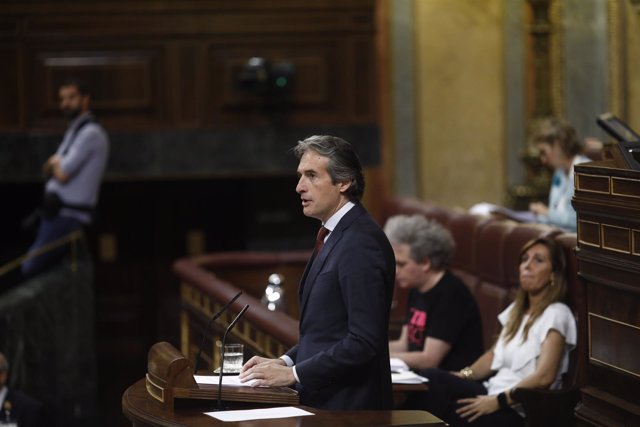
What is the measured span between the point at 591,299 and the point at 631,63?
4.77 meters

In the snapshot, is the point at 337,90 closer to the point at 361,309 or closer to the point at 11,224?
the point at 11,224

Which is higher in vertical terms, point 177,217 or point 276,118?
point 276,118

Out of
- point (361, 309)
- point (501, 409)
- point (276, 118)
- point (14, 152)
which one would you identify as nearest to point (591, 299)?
point (501, 409)

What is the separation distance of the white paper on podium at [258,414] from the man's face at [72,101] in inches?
190

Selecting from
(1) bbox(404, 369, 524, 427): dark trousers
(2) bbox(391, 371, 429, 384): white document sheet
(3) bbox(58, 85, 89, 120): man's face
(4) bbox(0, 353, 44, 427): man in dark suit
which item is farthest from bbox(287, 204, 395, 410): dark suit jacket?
(3) bbox(58, 85, 89, 120): man's face

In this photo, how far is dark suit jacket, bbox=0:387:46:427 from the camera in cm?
595

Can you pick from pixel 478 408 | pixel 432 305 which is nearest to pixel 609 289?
pixel 478 408

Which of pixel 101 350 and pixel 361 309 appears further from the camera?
pixel 101 350

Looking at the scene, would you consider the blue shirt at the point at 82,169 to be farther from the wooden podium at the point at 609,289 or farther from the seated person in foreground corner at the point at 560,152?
the wooden podium at the point at 609,289

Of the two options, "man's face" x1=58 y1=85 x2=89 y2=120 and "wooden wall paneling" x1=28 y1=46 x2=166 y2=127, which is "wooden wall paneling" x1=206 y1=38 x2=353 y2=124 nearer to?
"wooden wall paneling" x1=28 y1=46 x2=166 y2=127

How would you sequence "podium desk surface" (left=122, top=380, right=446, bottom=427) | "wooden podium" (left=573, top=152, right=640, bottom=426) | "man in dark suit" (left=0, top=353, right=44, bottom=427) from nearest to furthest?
"podium desk surface" (left=122, top=380, right=446, bottom=427) < "wooden podium" (left=573, top=152, right=640, bottom=426) < "man in dark suit" (left=0, top=353, right=44, bottom=427)

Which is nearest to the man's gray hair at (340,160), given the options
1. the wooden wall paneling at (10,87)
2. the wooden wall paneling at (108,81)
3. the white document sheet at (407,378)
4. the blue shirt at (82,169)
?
the white document sheet at (407,378)

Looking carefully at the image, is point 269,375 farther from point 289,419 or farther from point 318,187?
point 318,187

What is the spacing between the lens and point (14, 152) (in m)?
8.70
